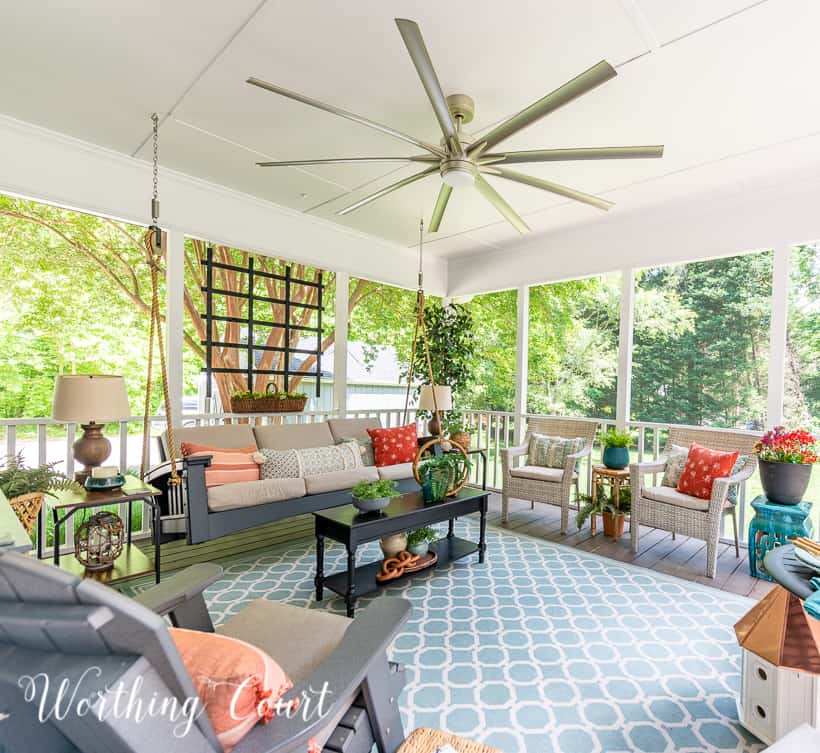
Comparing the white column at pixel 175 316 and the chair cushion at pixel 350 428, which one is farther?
the chair cushion at pixel 350 428

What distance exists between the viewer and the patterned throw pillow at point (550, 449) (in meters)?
4.41

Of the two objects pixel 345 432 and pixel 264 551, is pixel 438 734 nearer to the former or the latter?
pixel 264 551

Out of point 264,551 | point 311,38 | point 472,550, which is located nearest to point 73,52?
point 311,38

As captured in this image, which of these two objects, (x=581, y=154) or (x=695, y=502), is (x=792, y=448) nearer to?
(x=695, y=502)

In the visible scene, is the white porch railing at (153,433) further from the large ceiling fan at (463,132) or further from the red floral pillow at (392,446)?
the large ceiling fan at (463,132)

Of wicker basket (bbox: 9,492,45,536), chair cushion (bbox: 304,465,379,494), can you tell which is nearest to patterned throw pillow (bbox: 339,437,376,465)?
chair cushion (bbox: 304,465,379,494)

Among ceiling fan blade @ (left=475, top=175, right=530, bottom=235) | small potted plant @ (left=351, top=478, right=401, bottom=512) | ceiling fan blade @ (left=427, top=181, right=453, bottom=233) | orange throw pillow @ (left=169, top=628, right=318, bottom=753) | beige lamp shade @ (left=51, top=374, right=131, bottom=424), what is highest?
ceiling fan blade @ (left=427, top=181, right=453, bottom=233)

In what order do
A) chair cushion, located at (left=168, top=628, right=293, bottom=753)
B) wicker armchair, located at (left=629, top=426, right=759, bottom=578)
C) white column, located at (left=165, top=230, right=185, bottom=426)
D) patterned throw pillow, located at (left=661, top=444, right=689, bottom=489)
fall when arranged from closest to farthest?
chair cushion, located at (left=168, top=628, right=293, bottom=753) → wicker armchair, located at (left=629, top=426, right=759, bottom=578) → patterned throw pillow, located at (left=661, top=444, right=689, bottom=489) → white column, located at (left=165, top=230, right=185, bottom=426)

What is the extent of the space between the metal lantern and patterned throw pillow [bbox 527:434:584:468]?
11.3 feet

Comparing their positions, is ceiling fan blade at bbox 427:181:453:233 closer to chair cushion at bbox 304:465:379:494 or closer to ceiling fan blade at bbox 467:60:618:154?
ceiling fan blade at bbox 467:60:618:154

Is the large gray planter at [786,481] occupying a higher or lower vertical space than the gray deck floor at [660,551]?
higher

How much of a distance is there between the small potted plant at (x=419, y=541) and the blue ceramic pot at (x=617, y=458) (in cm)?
188

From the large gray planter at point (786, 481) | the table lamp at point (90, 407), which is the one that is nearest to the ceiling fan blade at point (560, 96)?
the table lamp at point (90, 407)

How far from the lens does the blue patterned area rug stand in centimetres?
179
